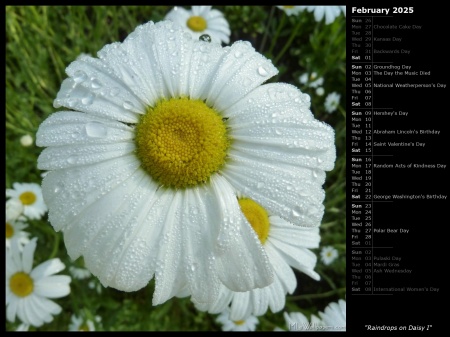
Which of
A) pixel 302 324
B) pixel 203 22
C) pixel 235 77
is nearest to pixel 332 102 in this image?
pixel 203 22

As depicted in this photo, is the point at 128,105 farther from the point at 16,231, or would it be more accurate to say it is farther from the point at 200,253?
the point at 16,231

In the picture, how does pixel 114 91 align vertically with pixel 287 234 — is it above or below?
above

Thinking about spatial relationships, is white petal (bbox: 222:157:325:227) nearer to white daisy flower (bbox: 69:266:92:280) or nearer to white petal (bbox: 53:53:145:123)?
white petal (bbox: 53:53:145:123)

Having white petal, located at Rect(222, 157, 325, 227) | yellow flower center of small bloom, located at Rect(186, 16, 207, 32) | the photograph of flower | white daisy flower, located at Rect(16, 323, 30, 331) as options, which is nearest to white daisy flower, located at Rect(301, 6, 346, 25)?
yellow flower center of small bloom, located at Rect(186, 16, 207, 32)

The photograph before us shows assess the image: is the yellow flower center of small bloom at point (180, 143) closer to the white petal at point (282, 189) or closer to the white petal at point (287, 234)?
the white petal at point (282, 189)
